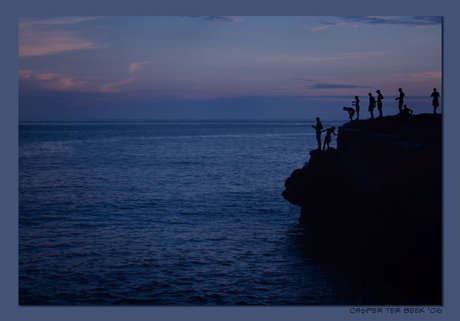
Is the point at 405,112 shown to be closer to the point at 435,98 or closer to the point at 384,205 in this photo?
the point at 435,98

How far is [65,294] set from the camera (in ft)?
42.0

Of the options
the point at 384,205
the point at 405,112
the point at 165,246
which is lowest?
the point at 165,246

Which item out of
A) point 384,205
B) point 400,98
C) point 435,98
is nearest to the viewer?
point 384,205

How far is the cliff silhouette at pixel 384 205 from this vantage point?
40.0ft

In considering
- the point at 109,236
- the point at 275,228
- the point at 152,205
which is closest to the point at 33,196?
the point at 152,205

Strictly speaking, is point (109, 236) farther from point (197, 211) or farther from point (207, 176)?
point (207, 176)

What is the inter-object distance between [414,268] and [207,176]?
24.3 meters

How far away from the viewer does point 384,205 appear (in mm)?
13852

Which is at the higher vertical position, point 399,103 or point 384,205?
point 399,103

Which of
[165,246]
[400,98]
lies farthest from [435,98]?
[165,246]

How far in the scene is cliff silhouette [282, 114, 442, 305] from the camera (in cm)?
1220

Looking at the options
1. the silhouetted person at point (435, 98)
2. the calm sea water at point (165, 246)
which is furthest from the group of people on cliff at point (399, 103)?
the calm sea water at point (165, 246)

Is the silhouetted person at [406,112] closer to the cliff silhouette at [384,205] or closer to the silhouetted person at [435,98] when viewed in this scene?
the cliff silhouette at [384,205]

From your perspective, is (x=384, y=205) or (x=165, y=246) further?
(x=165, y=246)
